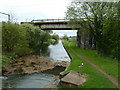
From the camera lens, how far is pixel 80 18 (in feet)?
89.5

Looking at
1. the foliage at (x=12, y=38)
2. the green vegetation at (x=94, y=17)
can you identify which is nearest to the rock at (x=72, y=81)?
the green vegetation at (x=94, y=17)

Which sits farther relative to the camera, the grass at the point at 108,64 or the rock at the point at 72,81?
the grass at the point at 108,64

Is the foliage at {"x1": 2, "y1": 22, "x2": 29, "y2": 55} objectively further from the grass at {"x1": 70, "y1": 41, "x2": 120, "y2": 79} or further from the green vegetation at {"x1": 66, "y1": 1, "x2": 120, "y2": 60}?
the grass at {"x1": 70, "y1": 41, "x2": 120, "y2": 79}

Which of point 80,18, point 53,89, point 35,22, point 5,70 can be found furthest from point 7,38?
point 35,22

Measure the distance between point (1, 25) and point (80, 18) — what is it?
42.8 feet

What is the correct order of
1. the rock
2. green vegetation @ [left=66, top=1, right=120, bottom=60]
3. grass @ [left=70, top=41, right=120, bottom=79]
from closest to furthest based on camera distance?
1. the rock
2. grass @ [left=70, top=41, right=120, bottom=79]
3. green vegetation @ [left=66, top=1, right=120, bottom=60]

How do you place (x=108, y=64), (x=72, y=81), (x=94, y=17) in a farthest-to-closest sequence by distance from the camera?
(x=94, y=17) → (x=108, y=64) → (x=72, y=81)

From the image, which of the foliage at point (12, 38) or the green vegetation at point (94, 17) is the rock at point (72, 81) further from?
the foliage at point (12, 38)

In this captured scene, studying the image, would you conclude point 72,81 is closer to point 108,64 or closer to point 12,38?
point 108,64

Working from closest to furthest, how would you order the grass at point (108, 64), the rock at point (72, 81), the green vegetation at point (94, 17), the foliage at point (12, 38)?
the rock at point (72, 81), the grass at point (108, 64), the green vegetation at point (94, 17), the foliage at point (12, 38)

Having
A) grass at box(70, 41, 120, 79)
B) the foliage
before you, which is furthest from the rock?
the foliage

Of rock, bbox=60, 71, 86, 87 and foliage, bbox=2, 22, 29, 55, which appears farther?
foliage, bbox=2, 22, 29, 55

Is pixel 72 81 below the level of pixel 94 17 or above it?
below

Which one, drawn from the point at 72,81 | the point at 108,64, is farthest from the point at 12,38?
the point at 72,81
